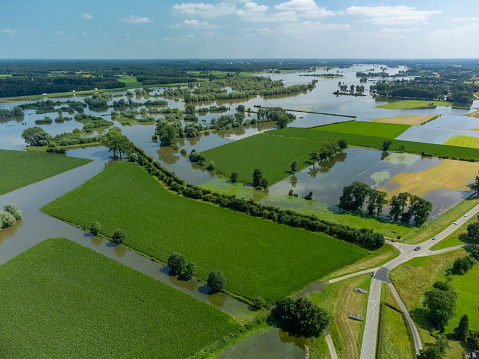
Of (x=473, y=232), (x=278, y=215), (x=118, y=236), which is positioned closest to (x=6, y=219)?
(x=118, y=236)

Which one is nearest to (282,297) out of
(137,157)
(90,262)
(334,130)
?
(90,262)

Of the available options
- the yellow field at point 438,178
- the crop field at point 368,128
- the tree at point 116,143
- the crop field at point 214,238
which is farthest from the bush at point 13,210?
the crop field at point 368,128

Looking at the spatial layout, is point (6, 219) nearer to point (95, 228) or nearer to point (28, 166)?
point (95, 228)

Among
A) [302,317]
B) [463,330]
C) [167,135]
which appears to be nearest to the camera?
[463,330]

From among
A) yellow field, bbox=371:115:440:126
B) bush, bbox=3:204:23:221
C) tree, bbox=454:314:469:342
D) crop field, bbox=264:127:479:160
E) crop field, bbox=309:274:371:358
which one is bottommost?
crop field, bbox=309:274:371:358

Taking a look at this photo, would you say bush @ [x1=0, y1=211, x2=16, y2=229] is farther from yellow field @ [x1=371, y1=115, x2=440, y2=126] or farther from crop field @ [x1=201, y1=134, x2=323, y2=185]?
yellow field @ [x1=371, y1=115, x2=440, y2=126]

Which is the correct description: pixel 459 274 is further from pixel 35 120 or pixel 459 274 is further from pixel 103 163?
pixel 35 120

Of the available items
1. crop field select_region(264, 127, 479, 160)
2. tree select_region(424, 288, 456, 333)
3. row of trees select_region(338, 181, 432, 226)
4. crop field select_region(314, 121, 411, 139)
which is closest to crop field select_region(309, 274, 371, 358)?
tree select_region(424, 288, 456, 333)
